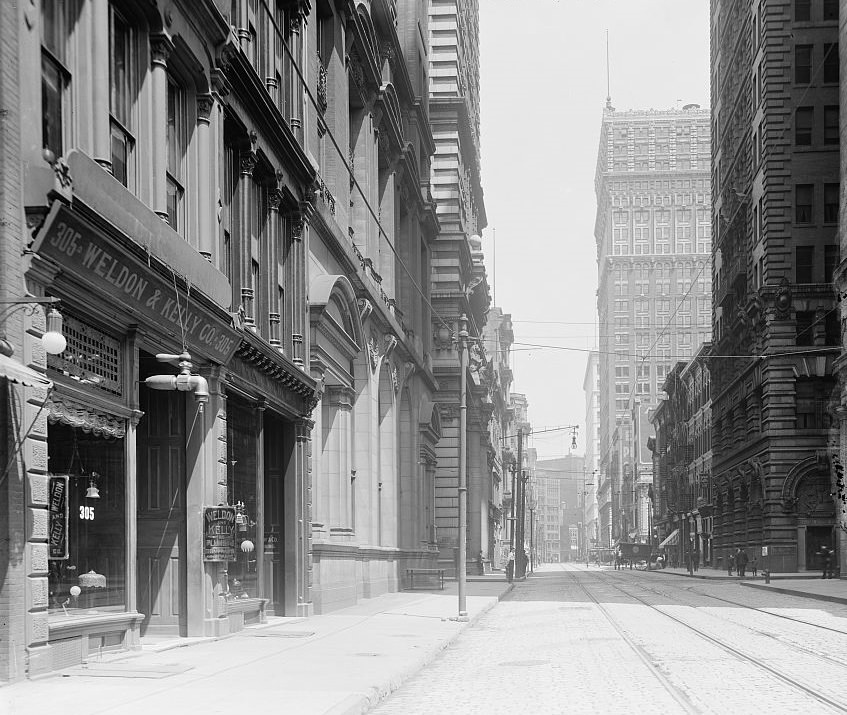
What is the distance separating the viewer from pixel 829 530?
222 feet

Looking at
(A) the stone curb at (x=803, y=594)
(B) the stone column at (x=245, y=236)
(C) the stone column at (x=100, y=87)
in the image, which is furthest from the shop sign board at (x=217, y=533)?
(A) the stone curb at (x=803, y=594)

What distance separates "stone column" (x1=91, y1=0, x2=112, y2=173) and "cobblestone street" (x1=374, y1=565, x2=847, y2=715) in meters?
7.98

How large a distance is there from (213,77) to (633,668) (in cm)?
1180

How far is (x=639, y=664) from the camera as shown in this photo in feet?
58.5

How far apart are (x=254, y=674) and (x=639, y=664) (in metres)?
5.72

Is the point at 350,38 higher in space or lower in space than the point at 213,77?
higher

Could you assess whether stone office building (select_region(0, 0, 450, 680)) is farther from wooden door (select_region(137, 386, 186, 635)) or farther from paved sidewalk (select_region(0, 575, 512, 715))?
paved sidewalk (select_region(0, 575, 512, 715))

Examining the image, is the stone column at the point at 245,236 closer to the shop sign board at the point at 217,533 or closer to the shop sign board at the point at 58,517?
the shop sign board at the point at 217,533

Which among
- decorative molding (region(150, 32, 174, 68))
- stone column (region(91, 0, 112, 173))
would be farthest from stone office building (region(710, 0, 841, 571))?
stone column (region(91, 0, 112, 173))

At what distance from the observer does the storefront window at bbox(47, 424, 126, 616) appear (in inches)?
614

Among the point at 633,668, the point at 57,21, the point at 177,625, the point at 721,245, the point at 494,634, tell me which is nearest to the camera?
the point at 57,21

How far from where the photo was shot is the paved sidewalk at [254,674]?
1234cm

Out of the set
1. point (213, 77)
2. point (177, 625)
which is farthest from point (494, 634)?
point (213, 77)

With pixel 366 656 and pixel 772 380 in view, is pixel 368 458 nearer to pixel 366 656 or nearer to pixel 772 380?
pixel 366 656
